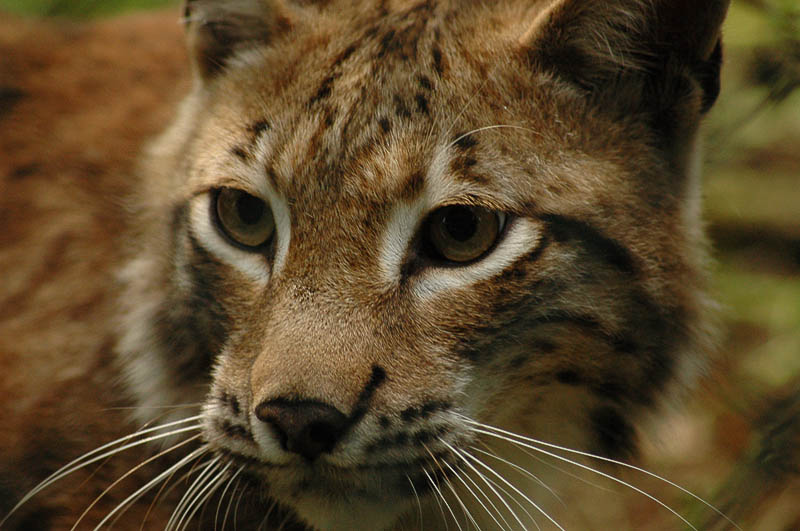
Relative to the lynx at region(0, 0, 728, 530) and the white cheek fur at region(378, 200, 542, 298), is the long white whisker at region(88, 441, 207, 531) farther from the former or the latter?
the white cheek fur at region(378, 200, 542, 298)

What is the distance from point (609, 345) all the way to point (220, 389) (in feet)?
4.14

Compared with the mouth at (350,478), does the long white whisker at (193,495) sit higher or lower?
lower

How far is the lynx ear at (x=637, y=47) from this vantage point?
3.11 m

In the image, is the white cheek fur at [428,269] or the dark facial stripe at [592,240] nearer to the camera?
the white cheek fur at [428,269]

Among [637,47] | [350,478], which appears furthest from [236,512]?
[637,47]

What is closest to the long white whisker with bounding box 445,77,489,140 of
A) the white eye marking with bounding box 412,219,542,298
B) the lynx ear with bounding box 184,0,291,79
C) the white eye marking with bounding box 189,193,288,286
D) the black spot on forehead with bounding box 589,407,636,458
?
the white eye marking with bounding box 412,219,542,298

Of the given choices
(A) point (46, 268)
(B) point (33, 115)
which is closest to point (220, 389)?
(A) point (46, 268)

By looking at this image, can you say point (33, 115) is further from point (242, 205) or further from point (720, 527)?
point (720, 527)

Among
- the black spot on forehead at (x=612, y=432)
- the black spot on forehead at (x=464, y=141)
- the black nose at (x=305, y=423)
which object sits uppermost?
the black spot on forehead at (x=464, y=141)

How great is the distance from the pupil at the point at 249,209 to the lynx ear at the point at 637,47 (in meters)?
1.03

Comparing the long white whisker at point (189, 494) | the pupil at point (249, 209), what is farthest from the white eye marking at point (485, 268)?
the long white whisker at point (189, 494)

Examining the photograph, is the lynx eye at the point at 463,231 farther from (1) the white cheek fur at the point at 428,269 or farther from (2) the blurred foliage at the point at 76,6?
(2) the blurred foliage at the point at 76,6

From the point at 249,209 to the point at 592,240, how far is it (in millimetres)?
1145

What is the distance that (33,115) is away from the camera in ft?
15.1
